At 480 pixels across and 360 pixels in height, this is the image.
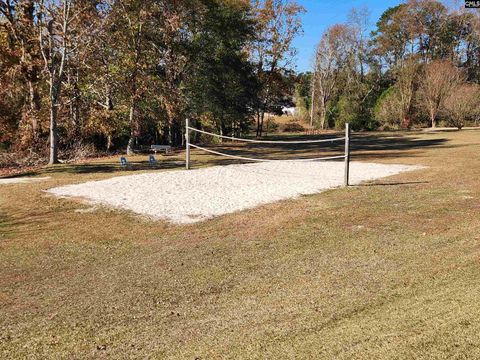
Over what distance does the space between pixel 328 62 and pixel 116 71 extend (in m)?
26.5

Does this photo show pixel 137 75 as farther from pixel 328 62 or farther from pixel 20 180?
pixel 328 62

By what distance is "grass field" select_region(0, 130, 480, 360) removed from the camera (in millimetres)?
2939

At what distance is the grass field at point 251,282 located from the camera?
294 centimetres

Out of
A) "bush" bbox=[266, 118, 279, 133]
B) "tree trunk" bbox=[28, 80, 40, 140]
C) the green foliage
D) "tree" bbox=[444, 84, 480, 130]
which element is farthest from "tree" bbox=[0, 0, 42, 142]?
"tree" bbox=[444, 84, 480, 130]

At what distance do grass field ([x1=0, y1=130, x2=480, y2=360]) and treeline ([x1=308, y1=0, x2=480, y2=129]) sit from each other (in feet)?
100

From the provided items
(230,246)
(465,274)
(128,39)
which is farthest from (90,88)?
(465,274)

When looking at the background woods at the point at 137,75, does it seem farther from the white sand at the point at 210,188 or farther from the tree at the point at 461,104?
the white sand at the point at 210,188

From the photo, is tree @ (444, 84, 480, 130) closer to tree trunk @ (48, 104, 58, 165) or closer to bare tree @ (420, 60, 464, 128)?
bare tree @ (420, 60, 464, 128)

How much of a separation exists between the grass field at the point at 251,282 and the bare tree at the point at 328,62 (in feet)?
106

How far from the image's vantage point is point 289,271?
4.49m

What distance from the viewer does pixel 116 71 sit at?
627 inches

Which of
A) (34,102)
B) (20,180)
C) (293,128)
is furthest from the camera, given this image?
(293,128)

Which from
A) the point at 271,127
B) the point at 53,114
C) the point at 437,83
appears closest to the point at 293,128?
the point at 271,127

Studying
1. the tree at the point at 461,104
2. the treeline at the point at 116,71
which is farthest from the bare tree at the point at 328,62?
the treeline at the point at 116,71
